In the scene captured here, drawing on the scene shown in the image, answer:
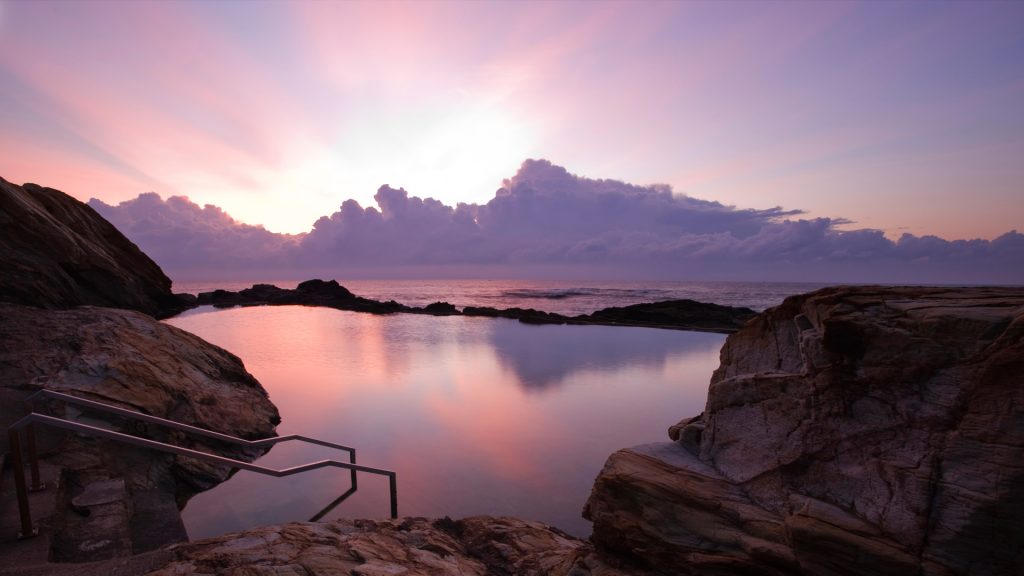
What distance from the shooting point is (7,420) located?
243 inches

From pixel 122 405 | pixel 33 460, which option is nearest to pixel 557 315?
pixel 122 405

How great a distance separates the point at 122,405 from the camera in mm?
7418

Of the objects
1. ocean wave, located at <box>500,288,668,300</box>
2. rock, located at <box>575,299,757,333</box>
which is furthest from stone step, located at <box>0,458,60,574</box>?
ocean wave, located at <box>500,288,668,300</box>

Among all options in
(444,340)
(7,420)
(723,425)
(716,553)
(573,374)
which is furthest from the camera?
(444,340)

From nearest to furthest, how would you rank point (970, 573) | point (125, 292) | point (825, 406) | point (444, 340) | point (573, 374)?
point (970, 573)
point (825, 406)
point (573, 374)
point (125, 292)
point (444, 340)

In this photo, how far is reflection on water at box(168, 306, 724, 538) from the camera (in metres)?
7.42

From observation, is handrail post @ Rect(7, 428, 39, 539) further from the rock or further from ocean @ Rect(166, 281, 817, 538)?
the rock

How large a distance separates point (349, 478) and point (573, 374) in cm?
1140

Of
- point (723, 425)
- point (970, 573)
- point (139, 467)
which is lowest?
point (139, 467)

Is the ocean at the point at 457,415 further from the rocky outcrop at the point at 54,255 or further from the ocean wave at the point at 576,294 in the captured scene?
the ocean wave at the point at 576,294

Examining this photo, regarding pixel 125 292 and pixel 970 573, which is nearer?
pixel 970 573

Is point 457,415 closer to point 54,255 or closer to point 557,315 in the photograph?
point 54,255

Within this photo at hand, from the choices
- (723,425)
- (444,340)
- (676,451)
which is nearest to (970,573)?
(723,425)

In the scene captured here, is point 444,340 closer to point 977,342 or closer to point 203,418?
point 203,418
